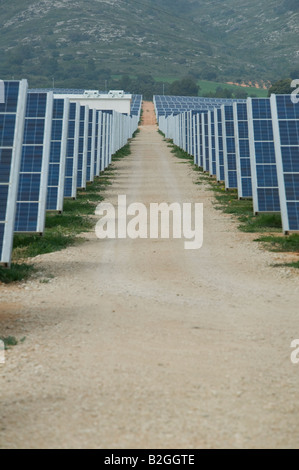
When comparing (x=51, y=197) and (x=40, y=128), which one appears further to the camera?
(x=51, y=197)

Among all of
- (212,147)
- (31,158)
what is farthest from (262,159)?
(212,147)

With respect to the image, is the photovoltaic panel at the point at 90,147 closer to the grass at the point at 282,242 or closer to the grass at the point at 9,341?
the grass at the point at 282,242

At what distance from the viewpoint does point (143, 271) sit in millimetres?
13359

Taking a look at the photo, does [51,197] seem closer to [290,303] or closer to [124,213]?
[124,213]

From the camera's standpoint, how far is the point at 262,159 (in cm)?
2081

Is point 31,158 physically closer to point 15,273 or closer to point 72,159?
point 15,273

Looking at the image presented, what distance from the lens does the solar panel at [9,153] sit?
12133 millimetres

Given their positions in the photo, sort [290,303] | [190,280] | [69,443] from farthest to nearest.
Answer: [190,280]
[290,303]
[69,443]

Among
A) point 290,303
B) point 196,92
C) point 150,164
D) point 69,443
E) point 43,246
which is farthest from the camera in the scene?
point 196,92

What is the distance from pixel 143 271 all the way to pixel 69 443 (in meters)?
7.26

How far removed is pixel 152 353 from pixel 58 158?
1281 centimetres

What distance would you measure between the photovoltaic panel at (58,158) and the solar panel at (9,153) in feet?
21.3

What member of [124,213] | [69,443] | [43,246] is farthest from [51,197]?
[69,443]

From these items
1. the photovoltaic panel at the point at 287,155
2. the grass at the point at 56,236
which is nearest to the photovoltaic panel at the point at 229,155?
the grass at the point at 56,236
